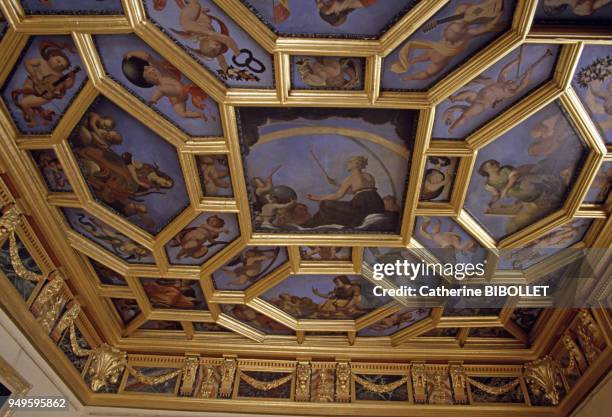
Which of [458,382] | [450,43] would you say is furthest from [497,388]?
[450,43]

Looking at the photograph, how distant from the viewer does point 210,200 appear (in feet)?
32.6

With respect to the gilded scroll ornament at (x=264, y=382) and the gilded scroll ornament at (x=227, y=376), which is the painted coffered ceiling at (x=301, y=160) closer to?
the gilded scroll ornament at (x=264, y=382)

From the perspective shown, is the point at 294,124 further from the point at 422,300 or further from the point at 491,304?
the point at 491,304

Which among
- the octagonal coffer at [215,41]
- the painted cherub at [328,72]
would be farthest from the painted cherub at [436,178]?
the octagonal coffer at [215,41]

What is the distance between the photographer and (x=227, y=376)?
13.0 metres

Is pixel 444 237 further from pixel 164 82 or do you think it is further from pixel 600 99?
pixel 164 82

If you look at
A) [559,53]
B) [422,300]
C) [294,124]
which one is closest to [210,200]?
[294,124]

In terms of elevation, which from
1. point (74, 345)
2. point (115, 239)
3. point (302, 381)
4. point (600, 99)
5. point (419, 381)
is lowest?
point (74, 345)

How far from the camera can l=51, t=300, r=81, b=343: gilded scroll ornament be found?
1136 centimetres

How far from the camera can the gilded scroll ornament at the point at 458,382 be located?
12.6 m

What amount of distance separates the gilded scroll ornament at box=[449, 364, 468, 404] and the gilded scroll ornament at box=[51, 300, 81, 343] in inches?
338

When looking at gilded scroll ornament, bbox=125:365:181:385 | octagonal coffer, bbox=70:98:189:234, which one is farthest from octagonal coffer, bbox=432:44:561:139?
gilded scroll ornament, bbox=125:365:181:385

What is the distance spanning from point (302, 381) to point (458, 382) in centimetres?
363

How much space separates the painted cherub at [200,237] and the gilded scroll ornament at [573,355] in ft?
25.2
